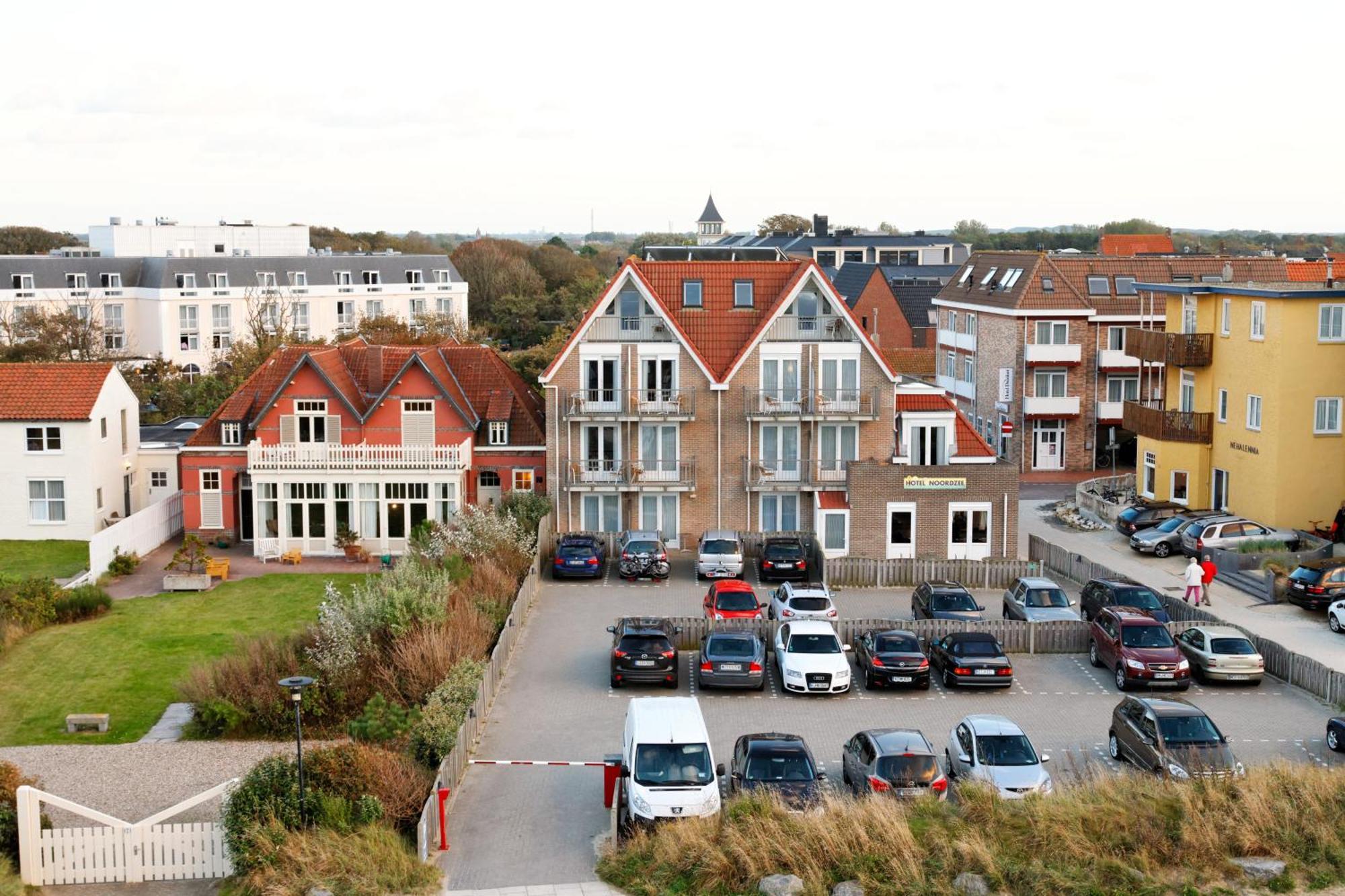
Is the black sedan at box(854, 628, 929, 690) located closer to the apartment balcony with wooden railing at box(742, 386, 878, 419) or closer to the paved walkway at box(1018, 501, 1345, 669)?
the paved walkway at box(1018, 501, 1345, 669)

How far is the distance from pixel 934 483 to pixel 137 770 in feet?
82.6

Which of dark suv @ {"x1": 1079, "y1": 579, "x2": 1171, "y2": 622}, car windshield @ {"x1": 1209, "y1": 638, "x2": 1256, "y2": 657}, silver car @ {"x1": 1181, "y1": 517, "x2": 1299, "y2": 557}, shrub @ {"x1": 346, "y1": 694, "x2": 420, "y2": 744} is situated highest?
silver car @ {"x1": 1181, "y1": 517, "x2": 1299, "y2": 557}

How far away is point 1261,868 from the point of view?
21.9 metres

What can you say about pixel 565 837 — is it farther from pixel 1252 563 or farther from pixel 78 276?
pixel 78 276

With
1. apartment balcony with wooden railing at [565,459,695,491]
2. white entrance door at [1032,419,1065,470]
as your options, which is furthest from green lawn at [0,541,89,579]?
white entrance door at [1032,419,1065,470]

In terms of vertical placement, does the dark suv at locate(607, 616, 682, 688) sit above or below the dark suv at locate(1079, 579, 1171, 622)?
below

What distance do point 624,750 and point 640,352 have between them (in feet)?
77.5

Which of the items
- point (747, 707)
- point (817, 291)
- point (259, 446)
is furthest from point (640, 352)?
point (747, 707)

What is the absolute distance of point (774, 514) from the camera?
47.9 m

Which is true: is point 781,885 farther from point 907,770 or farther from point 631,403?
point 631,403

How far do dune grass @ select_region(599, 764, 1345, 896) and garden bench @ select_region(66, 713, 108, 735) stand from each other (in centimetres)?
1413

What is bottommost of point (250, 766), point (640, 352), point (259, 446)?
point (250, 766)

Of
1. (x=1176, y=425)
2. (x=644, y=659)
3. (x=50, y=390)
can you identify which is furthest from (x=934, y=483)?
(x=50, y=390)

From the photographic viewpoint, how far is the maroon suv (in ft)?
104
